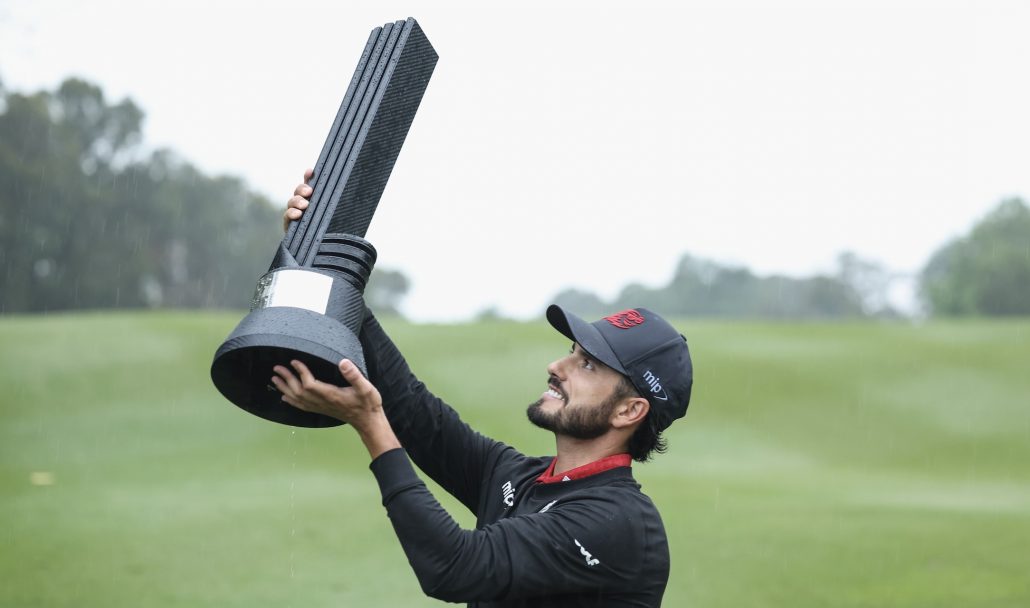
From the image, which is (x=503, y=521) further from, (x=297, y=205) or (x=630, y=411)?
(x=297, y=205)

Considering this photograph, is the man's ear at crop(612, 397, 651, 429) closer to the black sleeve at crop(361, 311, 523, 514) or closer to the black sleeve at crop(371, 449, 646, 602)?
the black sleeve at crop(371, 449, 646, 602)

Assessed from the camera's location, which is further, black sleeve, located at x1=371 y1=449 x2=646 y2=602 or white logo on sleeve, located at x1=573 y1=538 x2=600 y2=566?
white logo on sleeve, located at x1=573 y1=538 x2=600 y2=566

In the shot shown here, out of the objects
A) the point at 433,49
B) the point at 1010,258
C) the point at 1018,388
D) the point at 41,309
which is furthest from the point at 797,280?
the point at 433,49

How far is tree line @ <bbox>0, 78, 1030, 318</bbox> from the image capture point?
51375 millimetres

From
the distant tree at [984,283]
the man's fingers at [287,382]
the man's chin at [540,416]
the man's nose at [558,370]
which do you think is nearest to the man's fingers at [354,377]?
the man's fingers at [287,382]

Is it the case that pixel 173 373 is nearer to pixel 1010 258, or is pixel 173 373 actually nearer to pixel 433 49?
pixel 433 49

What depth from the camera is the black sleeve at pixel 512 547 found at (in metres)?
2.73

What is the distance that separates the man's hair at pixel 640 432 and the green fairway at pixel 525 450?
4190 mm

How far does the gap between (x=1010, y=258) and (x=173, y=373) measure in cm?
5776

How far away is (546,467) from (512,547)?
66cm

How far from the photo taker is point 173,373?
48.0 feet

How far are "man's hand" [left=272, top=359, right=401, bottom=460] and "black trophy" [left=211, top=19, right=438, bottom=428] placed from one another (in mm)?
39

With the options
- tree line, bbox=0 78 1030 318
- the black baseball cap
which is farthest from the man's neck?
tree line, bbox=0 78 1030 318

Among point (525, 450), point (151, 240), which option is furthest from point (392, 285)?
point (525, 450)
